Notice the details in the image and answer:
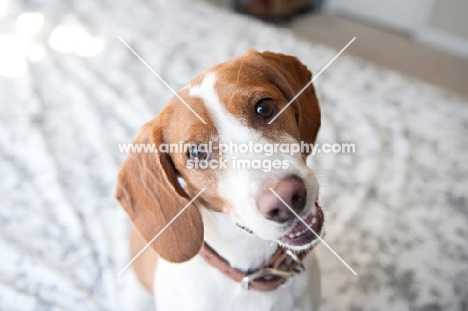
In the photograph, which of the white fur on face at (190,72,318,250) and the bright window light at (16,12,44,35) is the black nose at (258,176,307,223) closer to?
the white fur on face at (190,72,318,250)

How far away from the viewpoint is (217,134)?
0.96 metres

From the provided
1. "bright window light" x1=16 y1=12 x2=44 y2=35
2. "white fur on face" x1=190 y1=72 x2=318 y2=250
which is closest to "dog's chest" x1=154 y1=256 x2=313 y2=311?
"white fur on face" x1=190 y1=72 x2=318 y2=250

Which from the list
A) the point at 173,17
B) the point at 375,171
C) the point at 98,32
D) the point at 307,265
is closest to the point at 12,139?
the point at 98,32

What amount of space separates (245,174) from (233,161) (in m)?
0.06

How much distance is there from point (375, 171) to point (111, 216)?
0.97 meters

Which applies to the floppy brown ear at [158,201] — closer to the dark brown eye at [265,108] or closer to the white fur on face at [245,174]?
the white fur on face at [245,174]

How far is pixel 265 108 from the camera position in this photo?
99 centimetres

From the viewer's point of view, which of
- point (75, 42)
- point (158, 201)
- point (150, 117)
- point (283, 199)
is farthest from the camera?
point (75, 42)

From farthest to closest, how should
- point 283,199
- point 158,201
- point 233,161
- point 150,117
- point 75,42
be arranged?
1. point 75,42
2. point 150,117
3. point 158,201
4. point 233,161
5. point 283,199

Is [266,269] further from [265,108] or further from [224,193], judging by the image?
[265,108]

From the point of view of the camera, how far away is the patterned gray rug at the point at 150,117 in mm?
1346

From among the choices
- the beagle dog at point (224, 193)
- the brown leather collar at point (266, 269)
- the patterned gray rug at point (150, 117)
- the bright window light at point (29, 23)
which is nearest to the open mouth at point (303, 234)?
the beagle dog at point (224, 193)

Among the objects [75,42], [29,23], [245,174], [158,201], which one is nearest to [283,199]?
[245,174]

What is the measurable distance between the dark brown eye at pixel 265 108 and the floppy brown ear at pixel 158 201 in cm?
25
